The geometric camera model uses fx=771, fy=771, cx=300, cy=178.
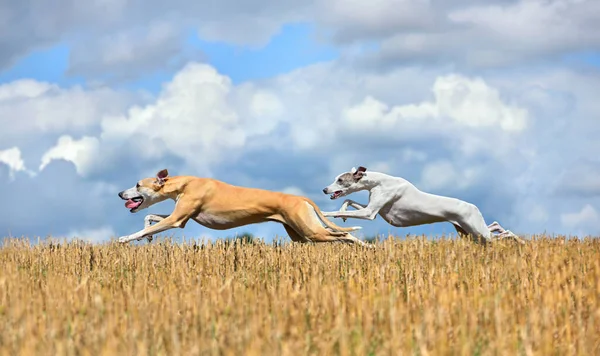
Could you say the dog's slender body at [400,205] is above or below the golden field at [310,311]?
above

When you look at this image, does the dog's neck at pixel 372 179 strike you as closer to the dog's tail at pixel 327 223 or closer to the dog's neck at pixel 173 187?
the dog's tail at pixel 327 223

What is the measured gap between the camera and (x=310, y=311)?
6.05 m

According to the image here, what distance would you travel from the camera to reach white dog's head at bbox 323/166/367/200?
12.2m

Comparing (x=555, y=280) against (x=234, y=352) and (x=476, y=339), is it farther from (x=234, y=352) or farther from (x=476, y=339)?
(x=234, y=352)

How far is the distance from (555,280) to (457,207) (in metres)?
4.44

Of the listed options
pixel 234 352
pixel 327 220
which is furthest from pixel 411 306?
pixel 327 220

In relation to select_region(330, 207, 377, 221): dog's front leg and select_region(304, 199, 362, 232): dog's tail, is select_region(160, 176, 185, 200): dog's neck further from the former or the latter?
select_region(330, 207, 377, 221): dog's front leg

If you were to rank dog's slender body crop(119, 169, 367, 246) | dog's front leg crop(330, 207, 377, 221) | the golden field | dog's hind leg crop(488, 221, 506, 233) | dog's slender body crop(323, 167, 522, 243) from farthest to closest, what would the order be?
dog's hind leg crop(488, 221, 506, 233) → dog's slender body crop(323, 167, 522, 243) → dog's front leg crop(330, 207, 377, 221) → dog's slender body crop(119, 169, 367, 246) → the golden field

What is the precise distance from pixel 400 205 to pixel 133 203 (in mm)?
4317

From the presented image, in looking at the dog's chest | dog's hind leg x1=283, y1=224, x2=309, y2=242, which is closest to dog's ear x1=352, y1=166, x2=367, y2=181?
dog's hind leg x1=283, y1=224, x2=309, y2=242

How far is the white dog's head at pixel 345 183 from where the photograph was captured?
12.2m

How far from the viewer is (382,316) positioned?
227 inches

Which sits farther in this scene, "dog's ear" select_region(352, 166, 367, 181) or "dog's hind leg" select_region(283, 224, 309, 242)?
"dog's ear" select_region(352, 166, 367, 181)

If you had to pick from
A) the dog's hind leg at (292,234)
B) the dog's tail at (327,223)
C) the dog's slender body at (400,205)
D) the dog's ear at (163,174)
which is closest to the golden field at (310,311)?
the dog's tail at (327,223)
